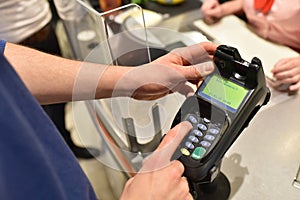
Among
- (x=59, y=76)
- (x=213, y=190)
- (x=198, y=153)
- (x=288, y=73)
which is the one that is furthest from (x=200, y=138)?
(x=288, y=73)

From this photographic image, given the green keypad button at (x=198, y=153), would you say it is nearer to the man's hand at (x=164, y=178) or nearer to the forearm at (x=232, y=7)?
the man's hand at (x=164, y=178)

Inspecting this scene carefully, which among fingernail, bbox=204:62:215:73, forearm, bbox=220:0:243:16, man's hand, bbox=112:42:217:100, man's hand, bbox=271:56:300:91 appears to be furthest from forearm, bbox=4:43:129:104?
forearm, bbox=220:0:243:16

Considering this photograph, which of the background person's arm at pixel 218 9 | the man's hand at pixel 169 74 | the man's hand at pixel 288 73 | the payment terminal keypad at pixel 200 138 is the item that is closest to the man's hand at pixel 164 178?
the payment terminal keypad at pixel 200 138

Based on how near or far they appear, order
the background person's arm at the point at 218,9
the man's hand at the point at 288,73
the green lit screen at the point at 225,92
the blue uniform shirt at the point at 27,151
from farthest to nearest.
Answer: the background person's arm at the point at 218,9 → the man's hand at the point at 288,73 → the green lit screen at the point at 225,92 → the blue uniform shirt at the point at 27,151

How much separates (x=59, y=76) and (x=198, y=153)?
0.25 meters

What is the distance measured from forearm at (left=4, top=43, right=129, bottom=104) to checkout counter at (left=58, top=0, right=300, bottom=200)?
0.16 ft

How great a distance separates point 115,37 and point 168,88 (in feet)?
0.61

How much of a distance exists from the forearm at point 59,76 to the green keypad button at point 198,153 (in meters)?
0.19

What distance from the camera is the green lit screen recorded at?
0.43 metres

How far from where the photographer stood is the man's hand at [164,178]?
0.42m

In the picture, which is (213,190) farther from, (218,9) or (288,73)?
(218,9)

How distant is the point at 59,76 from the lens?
547 mm

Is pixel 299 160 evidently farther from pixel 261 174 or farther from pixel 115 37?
pixel 115 37

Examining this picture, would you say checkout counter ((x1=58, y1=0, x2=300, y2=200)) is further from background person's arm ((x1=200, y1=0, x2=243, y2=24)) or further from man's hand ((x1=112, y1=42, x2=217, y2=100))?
background person's arm ((x1=200, y1=0, x2=243, y2=24))
